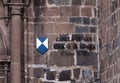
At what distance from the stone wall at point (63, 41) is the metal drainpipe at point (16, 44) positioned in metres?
0.17

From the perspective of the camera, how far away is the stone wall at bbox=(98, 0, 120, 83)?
25.7ft

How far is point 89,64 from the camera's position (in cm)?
920

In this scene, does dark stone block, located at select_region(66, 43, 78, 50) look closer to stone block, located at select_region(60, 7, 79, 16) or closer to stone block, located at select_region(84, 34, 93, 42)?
stone block, located at select_region(84, 34, 93, 42)

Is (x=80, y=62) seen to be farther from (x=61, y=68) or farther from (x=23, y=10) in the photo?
(x=23, y=10)

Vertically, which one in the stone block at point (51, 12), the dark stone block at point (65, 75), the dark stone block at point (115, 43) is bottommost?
the dark stone block at point (65, 75)

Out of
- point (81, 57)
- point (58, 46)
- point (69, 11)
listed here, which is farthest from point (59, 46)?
point (69, 11)

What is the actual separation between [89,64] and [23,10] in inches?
58.9

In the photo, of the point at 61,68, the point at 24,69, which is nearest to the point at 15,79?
the point at 24,69

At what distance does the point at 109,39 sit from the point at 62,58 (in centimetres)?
118

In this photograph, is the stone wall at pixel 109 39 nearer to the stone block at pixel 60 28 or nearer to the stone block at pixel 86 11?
the stone block at pixel 86 11

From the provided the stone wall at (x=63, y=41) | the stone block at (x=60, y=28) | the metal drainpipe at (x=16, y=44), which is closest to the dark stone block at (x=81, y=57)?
the stone wall at (x=63, y=41)

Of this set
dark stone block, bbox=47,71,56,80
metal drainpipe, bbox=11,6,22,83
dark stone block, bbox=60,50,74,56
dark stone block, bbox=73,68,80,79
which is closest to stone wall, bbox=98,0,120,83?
dark stone block, bbox=73,68,80,79

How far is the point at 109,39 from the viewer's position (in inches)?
328

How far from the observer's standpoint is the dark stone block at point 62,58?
9.16 m
